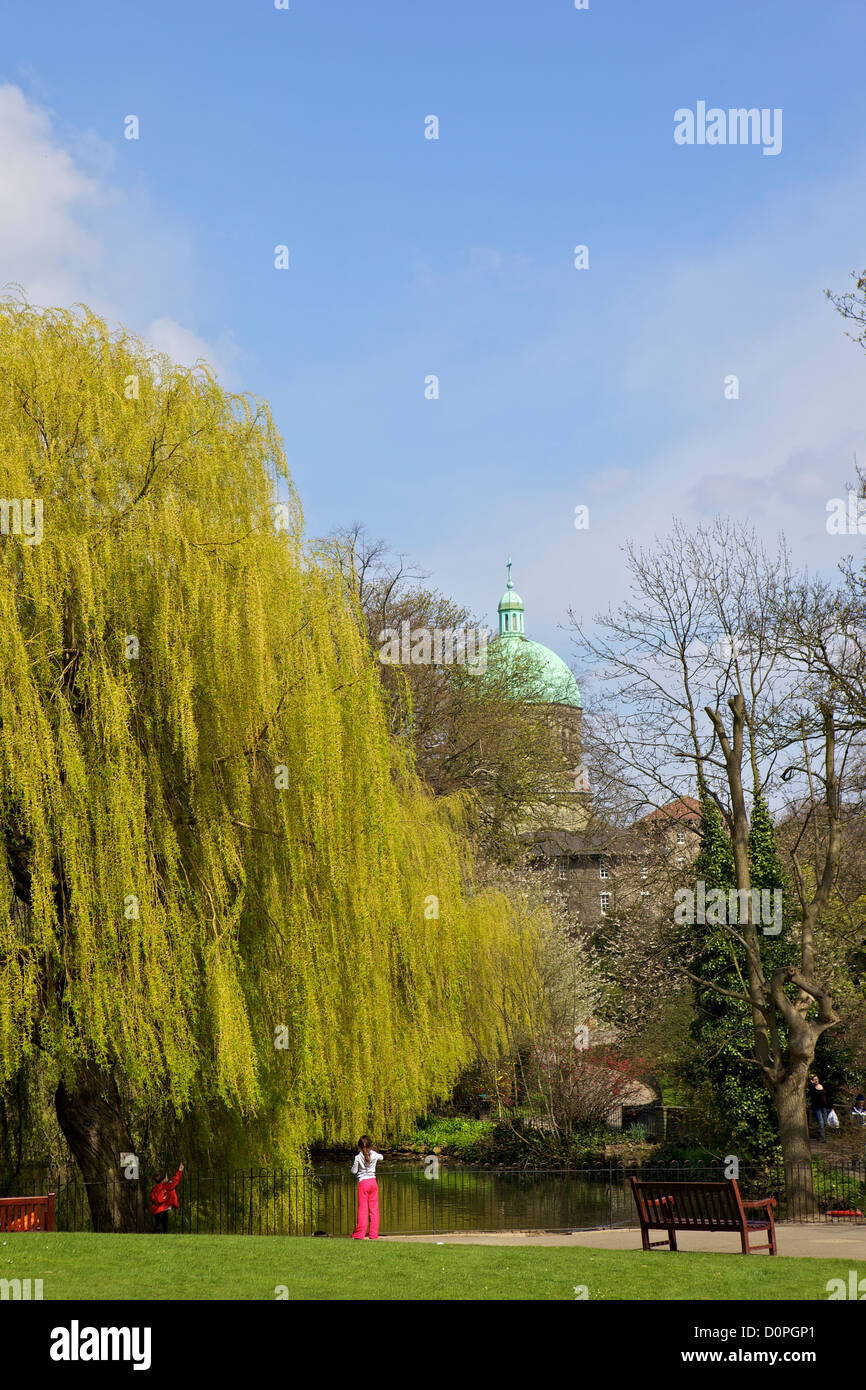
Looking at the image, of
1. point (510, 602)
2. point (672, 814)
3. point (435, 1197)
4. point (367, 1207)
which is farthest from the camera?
point (510, 602)

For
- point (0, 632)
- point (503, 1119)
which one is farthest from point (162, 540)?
point (503, 1119)

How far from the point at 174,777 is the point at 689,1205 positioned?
264 inches

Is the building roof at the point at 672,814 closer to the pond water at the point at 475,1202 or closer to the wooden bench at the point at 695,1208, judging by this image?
the pond water at the point at 475,1202

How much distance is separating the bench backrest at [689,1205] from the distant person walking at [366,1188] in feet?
8.87

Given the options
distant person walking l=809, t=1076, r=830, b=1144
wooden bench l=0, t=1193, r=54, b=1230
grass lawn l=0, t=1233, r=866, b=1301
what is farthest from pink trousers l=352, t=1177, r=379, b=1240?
distant person walking l=809, t=1076, r=830, b=1144

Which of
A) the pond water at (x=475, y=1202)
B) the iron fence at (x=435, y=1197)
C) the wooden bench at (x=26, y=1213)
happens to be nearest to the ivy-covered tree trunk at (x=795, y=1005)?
the iron fence at (x=435, y=1197)

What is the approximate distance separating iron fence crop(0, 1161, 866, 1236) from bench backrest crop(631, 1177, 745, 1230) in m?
4.68

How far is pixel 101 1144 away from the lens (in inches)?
540

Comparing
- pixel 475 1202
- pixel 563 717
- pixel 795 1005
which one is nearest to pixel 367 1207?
pixel 795 1005

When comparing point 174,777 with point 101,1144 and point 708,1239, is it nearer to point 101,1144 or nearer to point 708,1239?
point 101,1144

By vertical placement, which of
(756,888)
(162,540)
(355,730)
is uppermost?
(162,540)

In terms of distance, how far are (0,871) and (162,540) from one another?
372cm
